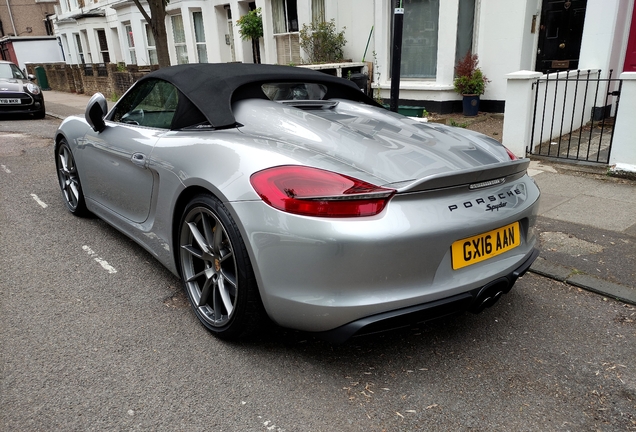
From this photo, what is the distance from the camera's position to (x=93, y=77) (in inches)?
791

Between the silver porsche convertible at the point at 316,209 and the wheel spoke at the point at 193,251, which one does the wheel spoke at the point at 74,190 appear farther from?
the wheel spoke at the point at 193,251

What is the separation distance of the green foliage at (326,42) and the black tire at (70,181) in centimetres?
829

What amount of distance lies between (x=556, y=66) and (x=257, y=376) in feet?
30.9

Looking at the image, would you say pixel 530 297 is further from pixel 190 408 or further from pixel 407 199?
pixel 190 408

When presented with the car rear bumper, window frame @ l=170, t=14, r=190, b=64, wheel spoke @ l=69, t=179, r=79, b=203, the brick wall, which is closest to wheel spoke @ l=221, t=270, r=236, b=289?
the car rear bumper

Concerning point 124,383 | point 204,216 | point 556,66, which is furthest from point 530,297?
point 556,66

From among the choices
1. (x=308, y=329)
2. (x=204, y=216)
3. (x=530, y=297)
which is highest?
(x=204, y=216)

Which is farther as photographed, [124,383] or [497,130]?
[497,130]

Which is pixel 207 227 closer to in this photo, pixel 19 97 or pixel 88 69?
pixel 19 97

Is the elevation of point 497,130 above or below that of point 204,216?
below

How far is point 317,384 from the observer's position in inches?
93.8

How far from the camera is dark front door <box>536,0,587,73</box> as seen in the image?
30.0ft

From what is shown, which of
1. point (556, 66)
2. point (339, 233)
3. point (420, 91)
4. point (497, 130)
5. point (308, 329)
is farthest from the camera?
point (420, 91)

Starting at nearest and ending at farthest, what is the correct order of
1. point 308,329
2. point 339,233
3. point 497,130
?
point 339,233, point 308,329, point 497,130
